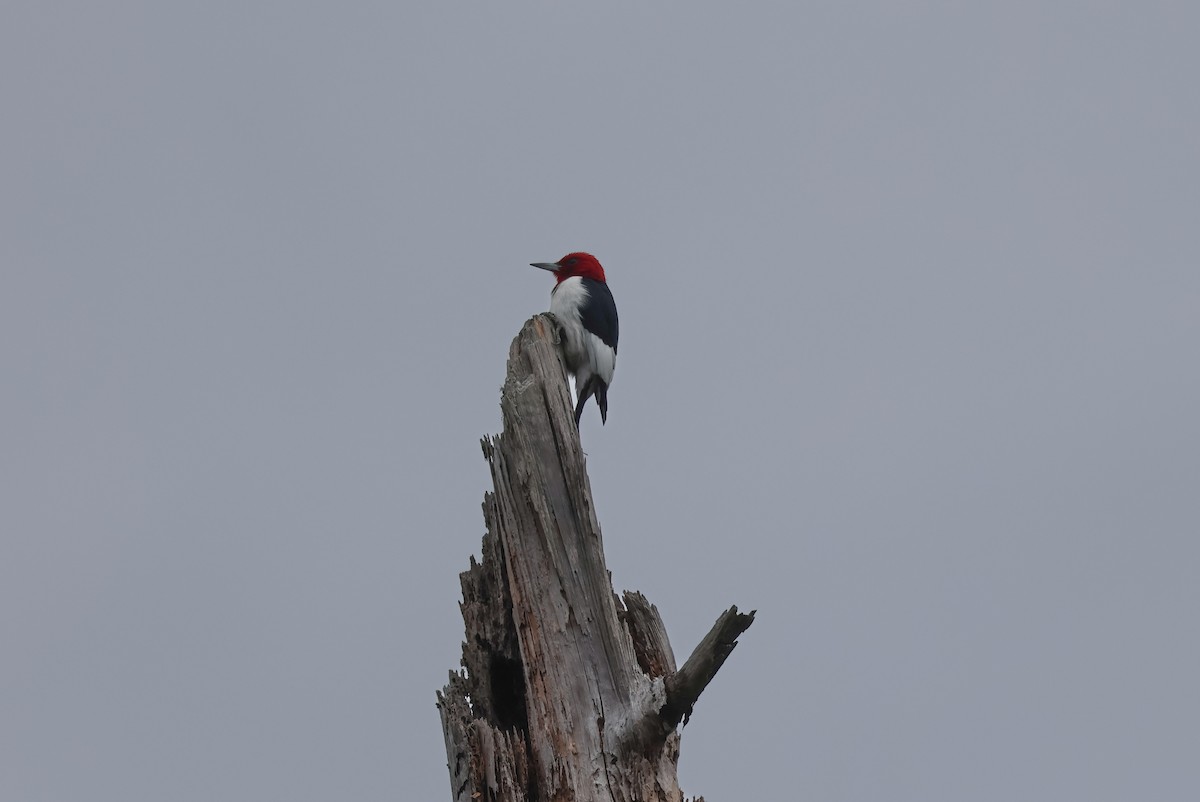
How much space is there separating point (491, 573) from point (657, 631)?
847 millimetres

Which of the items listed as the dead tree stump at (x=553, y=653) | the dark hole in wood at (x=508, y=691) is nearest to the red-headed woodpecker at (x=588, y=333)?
the dead tree stump at (x=553, y=653)

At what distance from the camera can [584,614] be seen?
564 centimetres

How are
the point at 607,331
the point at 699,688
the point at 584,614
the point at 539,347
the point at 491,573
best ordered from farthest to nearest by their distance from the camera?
1. the point at 607,331
2. the point at 539,347
3. the point at 491,573
4. the point at 584,614
5. the point at 699,688

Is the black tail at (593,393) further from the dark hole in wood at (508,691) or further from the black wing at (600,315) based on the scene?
the dark hole in wood at (508,691)

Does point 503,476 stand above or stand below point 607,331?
below

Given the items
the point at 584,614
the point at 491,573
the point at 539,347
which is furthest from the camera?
the point at 539,347

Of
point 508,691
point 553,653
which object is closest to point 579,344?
point 508,691

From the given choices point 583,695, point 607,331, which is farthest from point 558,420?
point 607,331

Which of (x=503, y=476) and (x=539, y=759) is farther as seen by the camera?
(x=503, y=476)

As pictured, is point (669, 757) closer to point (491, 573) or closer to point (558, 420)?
point (491, 573)

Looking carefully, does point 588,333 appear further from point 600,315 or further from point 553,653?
point 553,653

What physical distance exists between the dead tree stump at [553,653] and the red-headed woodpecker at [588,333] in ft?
5.45

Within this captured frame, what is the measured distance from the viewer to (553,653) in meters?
5.57

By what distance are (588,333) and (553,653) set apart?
9.71ft
